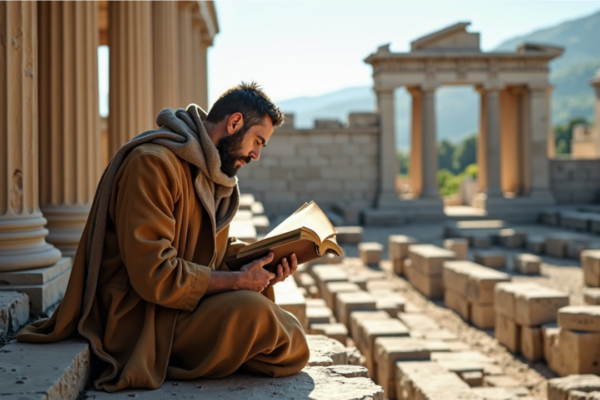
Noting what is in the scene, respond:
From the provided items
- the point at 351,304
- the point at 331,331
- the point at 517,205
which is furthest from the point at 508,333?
the point at 517,205

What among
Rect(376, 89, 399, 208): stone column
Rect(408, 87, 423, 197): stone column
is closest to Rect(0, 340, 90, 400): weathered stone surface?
Rect(376, 89, 399, 208): stone column

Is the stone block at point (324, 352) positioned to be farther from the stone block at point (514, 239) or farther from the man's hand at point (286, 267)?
the stone block at point (514, 239)

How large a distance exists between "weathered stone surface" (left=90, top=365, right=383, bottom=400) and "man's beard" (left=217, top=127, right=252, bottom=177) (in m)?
1.08

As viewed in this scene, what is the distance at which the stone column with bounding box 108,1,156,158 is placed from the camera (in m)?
7.80

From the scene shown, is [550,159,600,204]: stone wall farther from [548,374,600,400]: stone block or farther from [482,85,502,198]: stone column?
[548,374,600,400]: stone block

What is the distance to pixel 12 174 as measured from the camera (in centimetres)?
466

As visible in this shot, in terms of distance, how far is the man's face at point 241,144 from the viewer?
3645 mm

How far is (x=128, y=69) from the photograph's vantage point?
25.9ft

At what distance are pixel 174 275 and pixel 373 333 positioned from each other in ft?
14.8

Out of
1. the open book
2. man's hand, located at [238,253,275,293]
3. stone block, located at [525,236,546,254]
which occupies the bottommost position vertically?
stone block, located at [525,236,546,254]

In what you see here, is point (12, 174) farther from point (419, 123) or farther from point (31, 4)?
point (419, 123)

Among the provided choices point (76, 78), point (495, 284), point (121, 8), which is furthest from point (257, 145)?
point (495, 284)

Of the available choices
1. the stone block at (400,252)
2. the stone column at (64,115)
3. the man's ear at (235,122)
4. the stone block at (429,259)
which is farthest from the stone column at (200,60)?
the man's ear at (235,122)

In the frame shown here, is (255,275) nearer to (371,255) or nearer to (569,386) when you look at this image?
(569,386)
